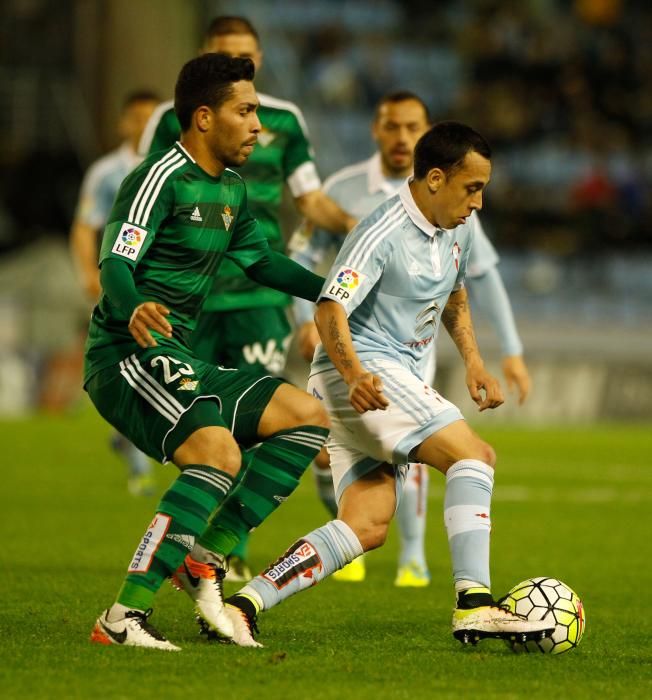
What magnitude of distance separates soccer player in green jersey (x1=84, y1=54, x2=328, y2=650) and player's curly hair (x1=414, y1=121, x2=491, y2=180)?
59 centimetres

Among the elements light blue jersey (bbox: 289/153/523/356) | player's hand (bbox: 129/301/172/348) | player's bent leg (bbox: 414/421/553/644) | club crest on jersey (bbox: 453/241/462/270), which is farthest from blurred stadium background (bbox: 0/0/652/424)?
player's hand (bbox: 129/301/172/348)

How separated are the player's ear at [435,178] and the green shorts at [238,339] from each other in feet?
6.40

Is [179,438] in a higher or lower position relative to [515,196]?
lower

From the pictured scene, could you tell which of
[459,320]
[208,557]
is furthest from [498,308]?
[208,557]

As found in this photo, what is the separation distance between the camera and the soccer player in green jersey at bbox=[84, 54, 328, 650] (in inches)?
182

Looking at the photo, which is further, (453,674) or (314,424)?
(314,424)

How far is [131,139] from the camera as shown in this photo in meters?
10.1

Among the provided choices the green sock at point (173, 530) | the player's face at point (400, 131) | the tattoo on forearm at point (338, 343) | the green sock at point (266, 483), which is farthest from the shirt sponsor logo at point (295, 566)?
the player's face at point (400, 131)

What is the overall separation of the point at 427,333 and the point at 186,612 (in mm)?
1357

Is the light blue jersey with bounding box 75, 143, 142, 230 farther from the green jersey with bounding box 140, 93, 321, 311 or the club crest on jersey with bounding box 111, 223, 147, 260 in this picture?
the club crest on jersey with bounding box 111, 223, 147, 260

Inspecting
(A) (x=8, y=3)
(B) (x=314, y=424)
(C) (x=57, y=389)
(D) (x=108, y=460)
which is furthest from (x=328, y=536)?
(A) (x=8, y=3)

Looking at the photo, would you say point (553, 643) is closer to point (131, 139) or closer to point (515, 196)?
point (131, 139)

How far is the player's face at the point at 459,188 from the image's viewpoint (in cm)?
512

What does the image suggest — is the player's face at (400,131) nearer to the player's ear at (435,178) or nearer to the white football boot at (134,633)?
the player's ear at (435,178)
